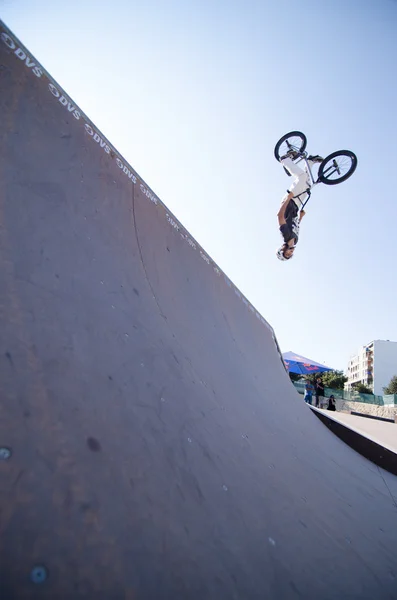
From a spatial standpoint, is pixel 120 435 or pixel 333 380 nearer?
pixel 120 435

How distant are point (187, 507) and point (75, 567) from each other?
0.36m

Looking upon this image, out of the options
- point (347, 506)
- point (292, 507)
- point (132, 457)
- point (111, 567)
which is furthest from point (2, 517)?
point (347, 506)

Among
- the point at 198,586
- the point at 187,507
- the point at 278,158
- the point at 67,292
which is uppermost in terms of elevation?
the point at 278,158

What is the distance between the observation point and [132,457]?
0.86 metres

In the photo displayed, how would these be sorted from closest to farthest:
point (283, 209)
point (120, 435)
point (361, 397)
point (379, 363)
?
point (120, 435)
point (283, 209)
point (361, 397)
point (379, 363)

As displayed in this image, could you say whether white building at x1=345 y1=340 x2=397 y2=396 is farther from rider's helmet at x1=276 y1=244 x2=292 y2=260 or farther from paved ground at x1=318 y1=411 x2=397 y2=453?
paved ground at x1=318 y1=411 x2=397 y2=453

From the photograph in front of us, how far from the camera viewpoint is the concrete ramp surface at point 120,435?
646mm

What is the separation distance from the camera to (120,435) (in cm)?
89

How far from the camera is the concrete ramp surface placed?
0.65 metres

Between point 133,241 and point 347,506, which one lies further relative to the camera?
point 133,241

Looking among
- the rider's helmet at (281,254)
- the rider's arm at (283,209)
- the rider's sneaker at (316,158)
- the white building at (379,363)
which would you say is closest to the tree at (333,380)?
the white building at (379,363)

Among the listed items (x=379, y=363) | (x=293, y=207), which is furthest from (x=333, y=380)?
(x=293, y=207)

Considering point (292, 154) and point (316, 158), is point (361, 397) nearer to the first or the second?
point (316, 158)

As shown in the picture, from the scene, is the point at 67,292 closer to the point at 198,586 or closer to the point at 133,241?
the point at 133,241
